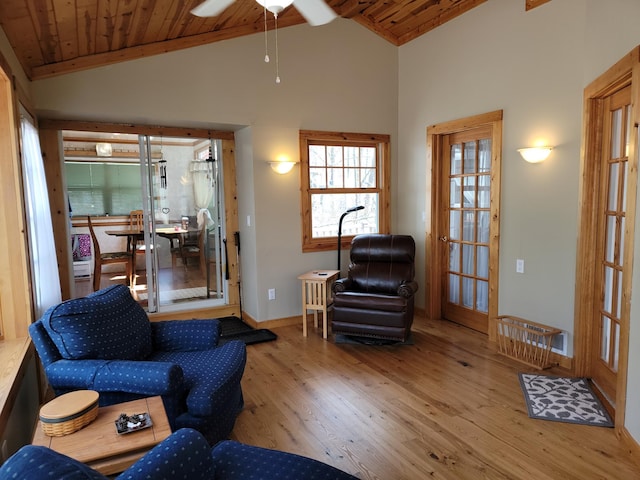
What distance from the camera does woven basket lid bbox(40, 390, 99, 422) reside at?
5.93 feet

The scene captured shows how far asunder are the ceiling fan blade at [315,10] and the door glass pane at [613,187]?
87.0 inches

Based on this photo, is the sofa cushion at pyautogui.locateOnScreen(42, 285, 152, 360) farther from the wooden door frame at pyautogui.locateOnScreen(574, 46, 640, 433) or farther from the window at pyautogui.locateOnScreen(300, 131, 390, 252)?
the wooden door frame at pyautogui.locateOnScreen(574, 46, 640, 433)

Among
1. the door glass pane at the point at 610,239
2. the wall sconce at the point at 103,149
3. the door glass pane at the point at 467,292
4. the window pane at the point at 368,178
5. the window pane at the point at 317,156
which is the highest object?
the wall sconce at the point at 103,149

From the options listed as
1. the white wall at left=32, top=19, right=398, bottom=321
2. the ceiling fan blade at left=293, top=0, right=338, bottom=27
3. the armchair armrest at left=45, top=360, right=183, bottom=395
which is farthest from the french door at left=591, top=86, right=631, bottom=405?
the armchair armrest at left=45, top=360, right=183, bottom=395

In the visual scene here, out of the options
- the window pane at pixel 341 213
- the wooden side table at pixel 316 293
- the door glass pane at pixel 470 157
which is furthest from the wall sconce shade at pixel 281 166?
the door glass pane at pixel 470 157

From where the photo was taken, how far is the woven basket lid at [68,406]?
1807 mm

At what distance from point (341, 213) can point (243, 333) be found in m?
1.84

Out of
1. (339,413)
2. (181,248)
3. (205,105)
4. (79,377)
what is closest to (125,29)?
(205,105)

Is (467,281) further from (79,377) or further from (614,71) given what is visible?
(79,377)

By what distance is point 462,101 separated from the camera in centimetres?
450

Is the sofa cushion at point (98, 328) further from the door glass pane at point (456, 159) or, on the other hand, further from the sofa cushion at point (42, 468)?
the door glass pane at point (456, 159)

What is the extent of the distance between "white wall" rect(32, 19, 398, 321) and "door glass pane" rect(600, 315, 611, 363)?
2.82m

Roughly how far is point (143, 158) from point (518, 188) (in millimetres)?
3792

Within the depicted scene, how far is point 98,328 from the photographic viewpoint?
2.47 m
